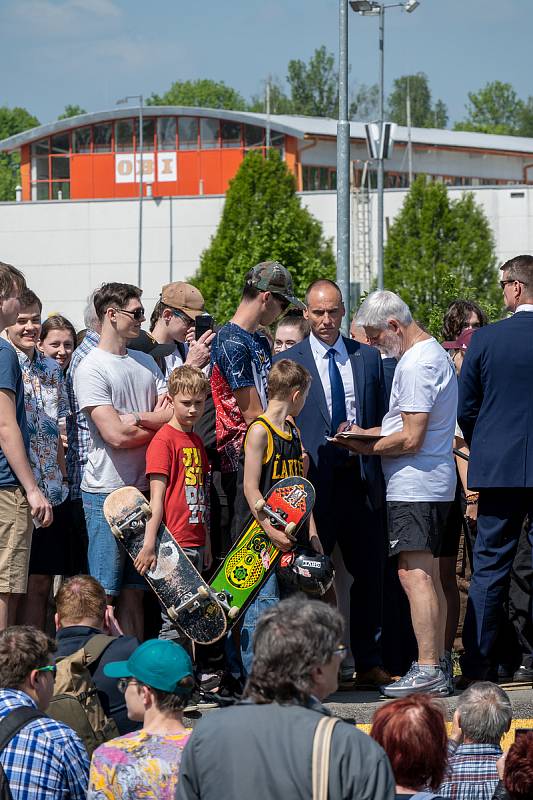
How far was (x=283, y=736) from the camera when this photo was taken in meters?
3.01

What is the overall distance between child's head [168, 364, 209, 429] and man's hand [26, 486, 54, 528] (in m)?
0.88

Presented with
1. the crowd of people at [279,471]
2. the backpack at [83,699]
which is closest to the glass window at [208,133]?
the crowd of people at [279,471]

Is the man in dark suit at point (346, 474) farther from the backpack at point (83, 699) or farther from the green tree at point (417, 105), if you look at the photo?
the green tree at point (417, 105)

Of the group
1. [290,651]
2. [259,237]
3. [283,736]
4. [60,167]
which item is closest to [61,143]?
[60,167]

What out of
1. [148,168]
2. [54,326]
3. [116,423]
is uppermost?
[148,168]

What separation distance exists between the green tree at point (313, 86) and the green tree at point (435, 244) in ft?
196

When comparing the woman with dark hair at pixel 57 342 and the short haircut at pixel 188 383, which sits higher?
the woman with dark hair at pixel 57 342

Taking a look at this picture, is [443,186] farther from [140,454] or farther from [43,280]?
[140,454]

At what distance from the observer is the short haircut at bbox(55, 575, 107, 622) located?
5277mm

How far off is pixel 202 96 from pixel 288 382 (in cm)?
11051

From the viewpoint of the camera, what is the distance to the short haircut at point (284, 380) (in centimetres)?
595

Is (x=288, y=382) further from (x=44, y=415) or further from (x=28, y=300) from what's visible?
(x=28, y=300)

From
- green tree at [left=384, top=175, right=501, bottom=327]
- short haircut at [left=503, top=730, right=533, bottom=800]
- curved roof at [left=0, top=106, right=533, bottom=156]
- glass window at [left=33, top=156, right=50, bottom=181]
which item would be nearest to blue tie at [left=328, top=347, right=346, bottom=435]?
short haircut at [left=503, top=730, right=533, bottom=800]

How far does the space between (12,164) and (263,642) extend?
106 metres
